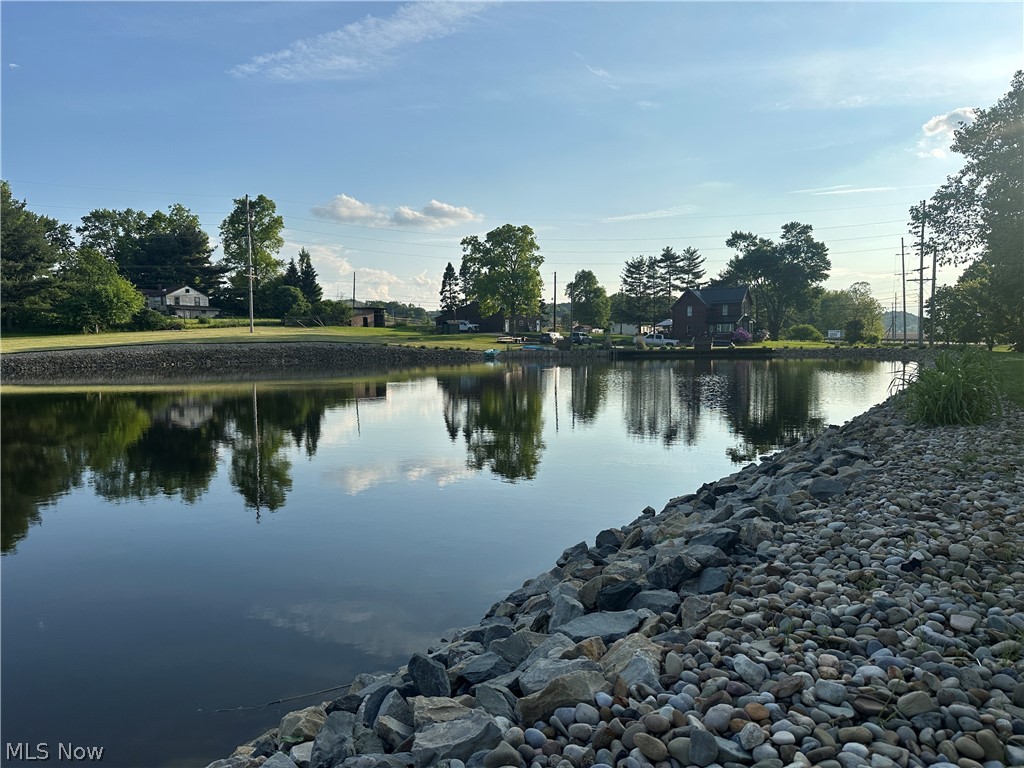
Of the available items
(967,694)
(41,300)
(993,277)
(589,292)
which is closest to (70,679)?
(967,694)

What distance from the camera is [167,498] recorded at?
13617mm

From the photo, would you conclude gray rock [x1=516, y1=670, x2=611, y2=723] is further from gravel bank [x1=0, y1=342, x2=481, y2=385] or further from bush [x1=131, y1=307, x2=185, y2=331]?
bush [x1=131, y1=307, x2=185, y2=331]

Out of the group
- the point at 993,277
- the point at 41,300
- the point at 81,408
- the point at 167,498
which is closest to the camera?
the point at 167,498

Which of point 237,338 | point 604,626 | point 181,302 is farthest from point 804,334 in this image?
point 604,626

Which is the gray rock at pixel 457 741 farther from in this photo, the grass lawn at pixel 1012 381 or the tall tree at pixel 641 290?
the tall tree at pixel 641 290

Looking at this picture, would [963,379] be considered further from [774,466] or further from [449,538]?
[449,538]

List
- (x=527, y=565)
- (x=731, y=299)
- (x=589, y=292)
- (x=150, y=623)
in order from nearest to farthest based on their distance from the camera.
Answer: (x=150, y=623) < (x=527, y=565) < (x=731, y=299) < (x=589, y=292)

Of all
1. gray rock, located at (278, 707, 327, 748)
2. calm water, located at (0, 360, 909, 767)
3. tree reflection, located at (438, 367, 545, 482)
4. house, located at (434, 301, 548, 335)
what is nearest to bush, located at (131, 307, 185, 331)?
house, located at (434, 301, 548, 335)

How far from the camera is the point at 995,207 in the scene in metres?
21.2

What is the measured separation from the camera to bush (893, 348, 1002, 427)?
13.6 m

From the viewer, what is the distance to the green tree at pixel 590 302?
360 feet

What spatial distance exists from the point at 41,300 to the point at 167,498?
212 feet

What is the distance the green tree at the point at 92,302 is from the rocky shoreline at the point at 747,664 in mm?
71619

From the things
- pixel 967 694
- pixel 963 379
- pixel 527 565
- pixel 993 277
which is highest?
pixel 993 277
